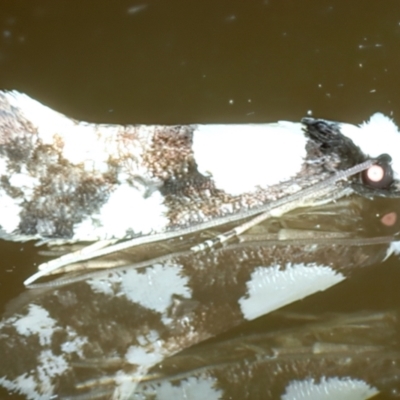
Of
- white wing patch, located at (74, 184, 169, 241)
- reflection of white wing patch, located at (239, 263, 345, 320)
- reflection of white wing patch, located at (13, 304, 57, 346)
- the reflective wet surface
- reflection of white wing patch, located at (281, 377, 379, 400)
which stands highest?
the reflective wet surface

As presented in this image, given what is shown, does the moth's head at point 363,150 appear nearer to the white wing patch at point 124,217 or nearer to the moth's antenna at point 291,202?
the moth's antenna at point 291,202

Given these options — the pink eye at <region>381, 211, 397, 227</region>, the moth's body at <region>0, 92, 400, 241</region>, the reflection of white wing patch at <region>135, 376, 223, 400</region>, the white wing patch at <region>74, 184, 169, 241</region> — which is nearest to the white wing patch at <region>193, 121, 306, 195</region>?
the moth's body at <region>0, 92, 400, 241</region>

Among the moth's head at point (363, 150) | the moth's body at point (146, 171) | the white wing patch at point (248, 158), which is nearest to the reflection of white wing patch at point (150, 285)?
the moth's body at point (146, 171)

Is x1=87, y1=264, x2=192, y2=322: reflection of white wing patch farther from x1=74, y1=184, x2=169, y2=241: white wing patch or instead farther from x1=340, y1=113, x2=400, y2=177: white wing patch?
x1=340, y1=113, x2=400, y2=177: white wing patch

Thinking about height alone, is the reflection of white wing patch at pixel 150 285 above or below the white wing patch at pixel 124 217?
below

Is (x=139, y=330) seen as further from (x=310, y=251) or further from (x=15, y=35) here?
(x=15, y=35)

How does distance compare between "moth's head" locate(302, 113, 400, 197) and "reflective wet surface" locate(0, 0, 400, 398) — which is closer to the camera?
"moth's head" locate(302, 113, 400, 197)

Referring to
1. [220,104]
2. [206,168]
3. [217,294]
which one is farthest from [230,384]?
[220,104]
